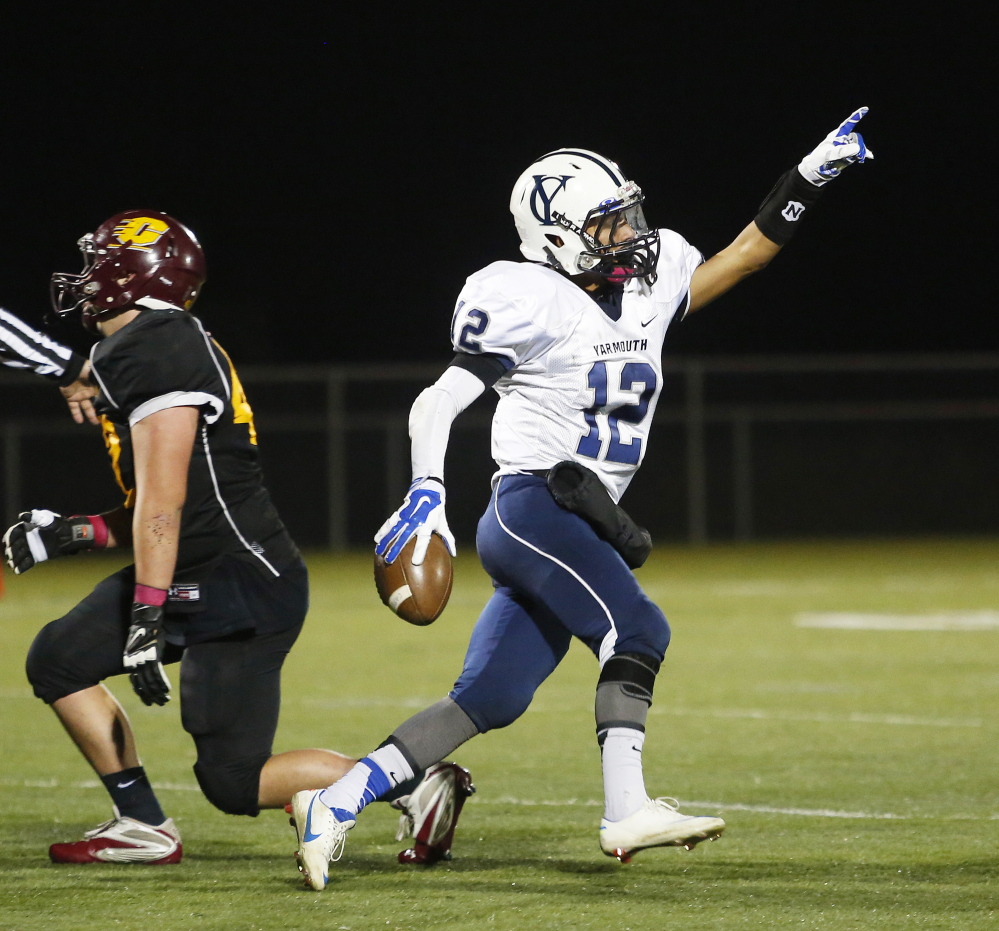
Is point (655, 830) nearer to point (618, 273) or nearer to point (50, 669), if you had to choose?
point (618, 273)

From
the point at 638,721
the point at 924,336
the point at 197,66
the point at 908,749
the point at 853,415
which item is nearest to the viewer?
the point at 638,721

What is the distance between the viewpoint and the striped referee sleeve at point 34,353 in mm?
4695

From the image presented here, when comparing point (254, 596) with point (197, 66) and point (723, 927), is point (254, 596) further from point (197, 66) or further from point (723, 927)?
point (197, 66)

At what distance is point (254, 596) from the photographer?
4395mm

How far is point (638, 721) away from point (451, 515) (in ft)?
53.1

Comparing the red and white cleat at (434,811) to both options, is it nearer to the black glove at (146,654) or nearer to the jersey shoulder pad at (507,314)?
the black glove at (146,654)

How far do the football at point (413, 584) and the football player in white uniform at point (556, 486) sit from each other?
27mm

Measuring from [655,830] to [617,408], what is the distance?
103 cm

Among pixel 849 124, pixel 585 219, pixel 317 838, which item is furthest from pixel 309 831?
pixel 849 124

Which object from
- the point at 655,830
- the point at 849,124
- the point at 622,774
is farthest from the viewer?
the point at 849,124

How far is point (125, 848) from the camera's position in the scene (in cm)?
450

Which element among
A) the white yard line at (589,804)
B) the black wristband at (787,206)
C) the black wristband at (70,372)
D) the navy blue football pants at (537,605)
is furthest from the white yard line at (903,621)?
the black wristband at (70,372)

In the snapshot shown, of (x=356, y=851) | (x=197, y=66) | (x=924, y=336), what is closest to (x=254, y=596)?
(x=356, y=851)

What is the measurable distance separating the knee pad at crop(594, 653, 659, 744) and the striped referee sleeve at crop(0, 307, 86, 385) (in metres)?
1.74
